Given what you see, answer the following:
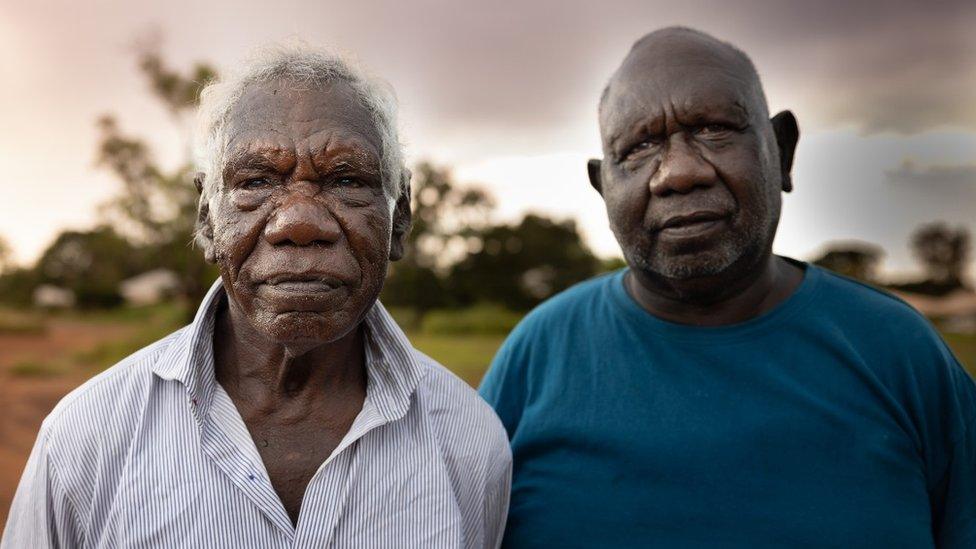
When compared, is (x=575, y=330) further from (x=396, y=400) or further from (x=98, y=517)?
(x=98, y=517)

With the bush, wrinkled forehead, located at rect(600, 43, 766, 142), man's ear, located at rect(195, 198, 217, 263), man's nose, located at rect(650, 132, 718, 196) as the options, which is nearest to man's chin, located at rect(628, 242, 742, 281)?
man's nose, located at rect(650, 132, 718, 196)

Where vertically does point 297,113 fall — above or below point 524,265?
above

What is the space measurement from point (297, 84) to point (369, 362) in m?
0.84

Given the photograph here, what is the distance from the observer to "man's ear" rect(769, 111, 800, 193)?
2.97 meters

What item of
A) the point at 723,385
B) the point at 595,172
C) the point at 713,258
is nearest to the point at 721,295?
→ the point at 713,258

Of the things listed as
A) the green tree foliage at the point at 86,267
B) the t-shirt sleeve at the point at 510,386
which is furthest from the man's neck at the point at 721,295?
the green tree foliage at the point at 86,267

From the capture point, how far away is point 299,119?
2129 millimetres

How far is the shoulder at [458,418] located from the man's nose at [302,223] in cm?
57

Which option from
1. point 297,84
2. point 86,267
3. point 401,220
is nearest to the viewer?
point 297,84

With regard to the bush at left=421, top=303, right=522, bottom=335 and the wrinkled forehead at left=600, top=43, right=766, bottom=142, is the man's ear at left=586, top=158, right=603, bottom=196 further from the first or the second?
the bush at left=421, top=303, right=522, bottom=335

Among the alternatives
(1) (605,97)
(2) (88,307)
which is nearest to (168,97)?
(2) (88,307)

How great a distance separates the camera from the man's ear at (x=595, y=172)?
10.2ft

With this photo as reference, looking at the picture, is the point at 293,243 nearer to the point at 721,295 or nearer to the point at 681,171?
the point at 681,171

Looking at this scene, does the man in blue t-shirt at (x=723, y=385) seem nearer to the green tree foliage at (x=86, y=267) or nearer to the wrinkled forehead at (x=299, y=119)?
the wrinkled forehead at (x=299, y=119)
